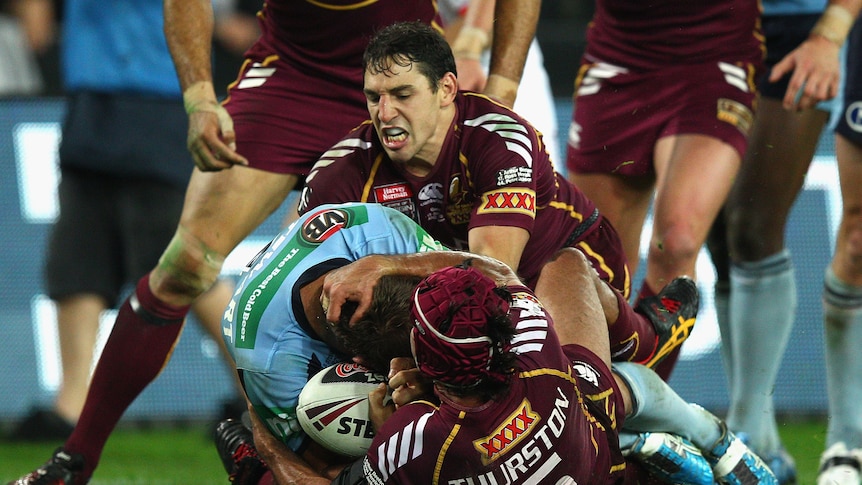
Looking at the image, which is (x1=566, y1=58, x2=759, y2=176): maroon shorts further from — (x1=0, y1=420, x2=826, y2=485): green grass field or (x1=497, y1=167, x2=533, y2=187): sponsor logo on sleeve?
(x1=0, y1=420, x2=826, y2=485): green grass field

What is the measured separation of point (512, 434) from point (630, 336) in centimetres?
94

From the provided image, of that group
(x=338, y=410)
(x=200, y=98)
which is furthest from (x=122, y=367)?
(x=338, y=410)

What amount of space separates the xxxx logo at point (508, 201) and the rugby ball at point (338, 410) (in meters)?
0.63

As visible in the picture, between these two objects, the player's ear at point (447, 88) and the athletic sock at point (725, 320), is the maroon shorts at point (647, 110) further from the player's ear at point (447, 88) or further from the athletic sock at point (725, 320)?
the player's ear at point (447, 88)

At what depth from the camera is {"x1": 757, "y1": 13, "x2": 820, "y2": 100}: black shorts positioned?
5.14 meters

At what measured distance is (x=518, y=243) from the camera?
3.72 m

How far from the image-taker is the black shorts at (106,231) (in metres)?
5.93

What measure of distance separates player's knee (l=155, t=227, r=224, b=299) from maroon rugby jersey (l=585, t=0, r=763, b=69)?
1.80 m

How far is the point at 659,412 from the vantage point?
12.3ft

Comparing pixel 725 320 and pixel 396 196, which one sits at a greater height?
pixel 396 196

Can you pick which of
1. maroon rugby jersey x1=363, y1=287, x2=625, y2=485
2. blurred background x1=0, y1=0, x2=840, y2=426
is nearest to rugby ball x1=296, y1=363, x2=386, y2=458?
maroon rugby jersey x1=363, y1=287, x2=625, y2=485

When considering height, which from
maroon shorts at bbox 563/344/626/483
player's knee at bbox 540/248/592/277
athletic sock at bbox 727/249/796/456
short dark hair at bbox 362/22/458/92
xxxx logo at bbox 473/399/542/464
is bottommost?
athletic sock at bbox 727/249/796/456

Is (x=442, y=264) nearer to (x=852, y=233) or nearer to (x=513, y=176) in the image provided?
(x=513, y=176)

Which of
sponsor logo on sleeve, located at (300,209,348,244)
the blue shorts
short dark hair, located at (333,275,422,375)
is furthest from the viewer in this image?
the blue shorts
